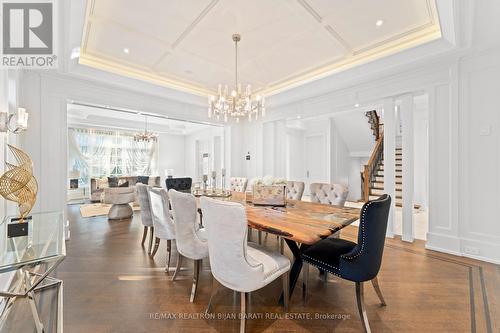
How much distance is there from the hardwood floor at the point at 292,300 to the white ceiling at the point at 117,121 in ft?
16.0

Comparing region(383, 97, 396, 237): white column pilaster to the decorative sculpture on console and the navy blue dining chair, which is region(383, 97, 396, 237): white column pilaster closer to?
the navy blue dining chair

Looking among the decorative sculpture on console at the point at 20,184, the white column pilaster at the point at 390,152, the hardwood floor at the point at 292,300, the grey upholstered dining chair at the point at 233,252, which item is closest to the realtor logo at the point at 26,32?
the decorative sculpture on console at the point at 20,184

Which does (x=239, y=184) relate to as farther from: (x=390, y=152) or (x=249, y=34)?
(x=390, y=152)

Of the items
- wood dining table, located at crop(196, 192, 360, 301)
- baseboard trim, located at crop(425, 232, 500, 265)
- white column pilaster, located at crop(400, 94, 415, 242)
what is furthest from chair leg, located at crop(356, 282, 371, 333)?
white column pilaster, located at crop(400, 94, 415, 242)

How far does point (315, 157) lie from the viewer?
304 inches

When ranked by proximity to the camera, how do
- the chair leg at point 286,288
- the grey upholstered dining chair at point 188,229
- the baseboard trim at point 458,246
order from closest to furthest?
1. the chair leg at point 286,288
2. the grey upholstered dining chair at point 188,229
3. the baseboard trim at point 458,246

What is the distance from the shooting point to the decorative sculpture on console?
1.60m

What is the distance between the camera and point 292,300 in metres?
2.07

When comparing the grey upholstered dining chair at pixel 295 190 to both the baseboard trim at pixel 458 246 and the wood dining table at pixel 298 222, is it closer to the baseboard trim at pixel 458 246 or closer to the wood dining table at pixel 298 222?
the wood dining table at pixel 298 222

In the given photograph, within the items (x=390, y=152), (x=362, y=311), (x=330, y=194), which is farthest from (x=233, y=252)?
(x=390, y=152)

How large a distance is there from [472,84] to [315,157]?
190 inches

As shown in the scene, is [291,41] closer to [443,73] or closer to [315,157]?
[443,73]

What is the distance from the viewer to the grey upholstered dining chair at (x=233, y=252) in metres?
1.49

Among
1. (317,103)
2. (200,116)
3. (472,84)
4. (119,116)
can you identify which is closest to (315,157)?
(317,103)
